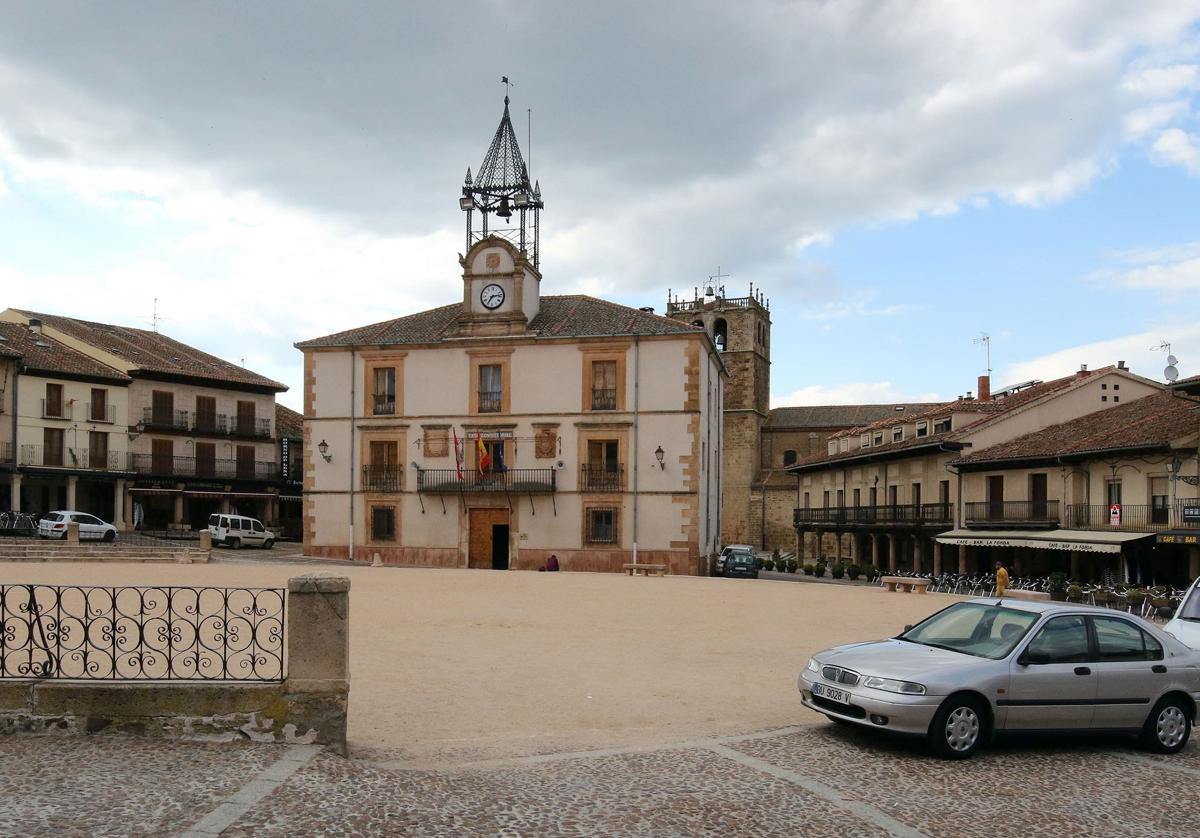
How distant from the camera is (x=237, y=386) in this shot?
50.4 meters

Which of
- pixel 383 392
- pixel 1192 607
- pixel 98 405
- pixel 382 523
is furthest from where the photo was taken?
pixel 98 405

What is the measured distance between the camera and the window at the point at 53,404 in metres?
43.7

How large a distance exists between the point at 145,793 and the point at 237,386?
154 feet

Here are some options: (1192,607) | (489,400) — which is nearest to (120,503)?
(489,400)

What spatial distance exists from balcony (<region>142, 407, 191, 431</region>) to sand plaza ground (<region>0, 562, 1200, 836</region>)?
37.6m

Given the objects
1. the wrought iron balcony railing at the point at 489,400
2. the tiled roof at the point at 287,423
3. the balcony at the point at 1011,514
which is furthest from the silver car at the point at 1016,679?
the tiled roof at the point at 287,423

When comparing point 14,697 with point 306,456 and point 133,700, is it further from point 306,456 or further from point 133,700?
point 306,456

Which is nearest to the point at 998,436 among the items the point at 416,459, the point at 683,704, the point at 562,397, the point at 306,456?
the point at 562,397

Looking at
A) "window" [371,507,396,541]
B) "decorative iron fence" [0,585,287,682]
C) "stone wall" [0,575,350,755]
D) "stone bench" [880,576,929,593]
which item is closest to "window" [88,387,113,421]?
"window" [371,507,396,541]

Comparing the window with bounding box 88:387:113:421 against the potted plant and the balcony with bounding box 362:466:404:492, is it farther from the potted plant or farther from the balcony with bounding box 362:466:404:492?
the potted plant

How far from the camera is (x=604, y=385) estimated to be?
3769 centimetres

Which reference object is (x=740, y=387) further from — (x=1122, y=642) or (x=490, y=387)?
(x=1122, y=642)

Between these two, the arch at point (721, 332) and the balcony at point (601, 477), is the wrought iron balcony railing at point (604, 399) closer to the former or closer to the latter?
the balcony at point (601, 477)

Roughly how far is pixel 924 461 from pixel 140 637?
130 feet
